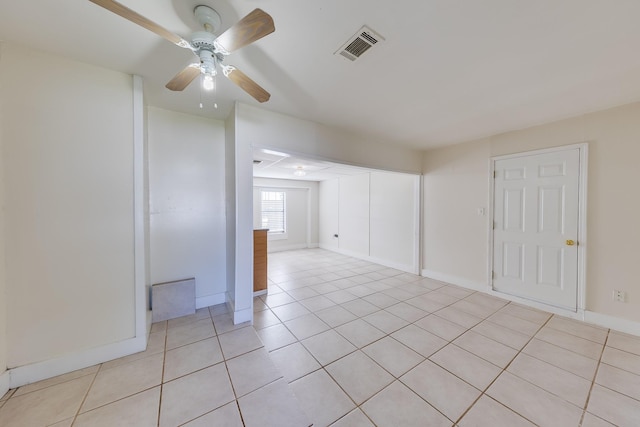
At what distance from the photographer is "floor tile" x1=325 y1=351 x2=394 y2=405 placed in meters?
1.67

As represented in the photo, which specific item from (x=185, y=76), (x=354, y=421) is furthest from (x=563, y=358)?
(x=185, y=76)

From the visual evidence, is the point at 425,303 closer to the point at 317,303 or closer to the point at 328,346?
the point at 317,303

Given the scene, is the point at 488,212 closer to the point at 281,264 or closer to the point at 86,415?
the point at 281,264

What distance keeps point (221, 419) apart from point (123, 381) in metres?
0.98

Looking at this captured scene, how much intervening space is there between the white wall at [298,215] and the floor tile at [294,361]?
4.91 meters

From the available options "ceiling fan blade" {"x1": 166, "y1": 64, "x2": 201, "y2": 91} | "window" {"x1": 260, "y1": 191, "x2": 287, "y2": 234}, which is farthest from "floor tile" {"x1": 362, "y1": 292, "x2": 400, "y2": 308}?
"window" {"x1": 260, "y1": 191, "x2": 287, "y2": 234}

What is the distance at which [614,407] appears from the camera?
5.10 ft

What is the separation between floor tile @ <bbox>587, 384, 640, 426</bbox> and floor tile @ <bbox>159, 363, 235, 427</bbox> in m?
2.59

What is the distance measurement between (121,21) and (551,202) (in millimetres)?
4840

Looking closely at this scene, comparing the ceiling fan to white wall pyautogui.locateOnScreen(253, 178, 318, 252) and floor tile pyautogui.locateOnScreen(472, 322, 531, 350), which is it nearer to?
floor tile pyautogui.locateOnScreen(472, 322, 531, 350)

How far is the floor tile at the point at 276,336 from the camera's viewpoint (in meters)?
2.24

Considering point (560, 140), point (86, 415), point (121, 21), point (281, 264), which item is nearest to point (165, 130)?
point (121, 21)

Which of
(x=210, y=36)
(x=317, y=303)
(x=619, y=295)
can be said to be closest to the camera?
(x=210, y=36)

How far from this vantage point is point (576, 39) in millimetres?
1537
